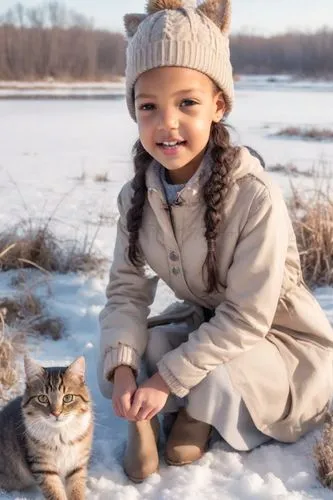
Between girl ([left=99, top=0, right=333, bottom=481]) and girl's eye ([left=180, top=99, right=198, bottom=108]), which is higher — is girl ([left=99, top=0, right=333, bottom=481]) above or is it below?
below

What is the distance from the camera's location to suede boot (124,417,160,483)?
6.59ft

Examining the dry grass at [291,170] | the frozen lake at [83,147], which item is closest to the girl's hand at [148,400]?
the frozen lake at [83,147]

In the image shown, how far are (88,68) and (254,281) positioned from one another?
104 feet

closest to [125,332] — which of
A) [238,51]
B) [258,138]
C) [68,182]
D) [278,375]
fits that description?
[278,375]

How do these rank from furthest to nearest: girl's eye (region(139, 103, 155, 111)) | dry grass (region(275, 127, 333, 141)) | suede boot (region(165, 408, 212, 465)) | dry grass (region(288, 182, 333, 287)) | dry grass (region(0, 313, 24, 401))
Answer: dry grass (region(275, 127, 333, 141)), dry grass (region(288, 182, 333, 287)), dry grass (region(0, 313, 24, 401)), suede boot (region(165, 408, 212, 465)), girl's eye (region(139, 103, 155, 111))

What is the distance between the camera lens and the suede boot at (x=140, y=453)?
2.01 meters

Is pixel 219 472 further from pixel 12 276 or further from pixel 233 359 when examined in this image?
pixel 12 276

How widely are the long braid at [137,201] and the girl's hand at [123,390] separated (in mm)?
398

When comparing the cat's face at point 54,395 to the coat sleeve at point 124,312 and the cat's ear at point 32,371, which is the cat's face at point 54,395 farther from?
the coat sleeve at point 124,312

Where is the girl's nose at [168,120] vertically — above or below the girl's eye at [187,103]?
below

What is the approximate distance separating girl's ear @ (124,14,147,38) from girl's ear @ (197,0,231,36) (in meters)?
0.21

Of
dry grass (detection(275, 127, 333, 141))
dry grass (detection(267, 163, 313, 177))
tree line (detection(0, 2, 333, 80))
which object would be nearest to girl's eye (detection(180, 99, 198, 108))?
dry grass (detection(267, 163, 313, 177))

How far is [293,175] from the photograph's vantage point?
7109 mm

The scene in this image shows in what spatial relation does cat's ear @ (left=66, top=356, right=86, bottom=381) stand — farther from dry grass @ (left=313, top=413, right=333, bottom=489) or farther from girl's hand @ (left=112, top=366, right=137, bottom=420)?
dry grass @ (left=313, top=413, right=333, bottom=489)
